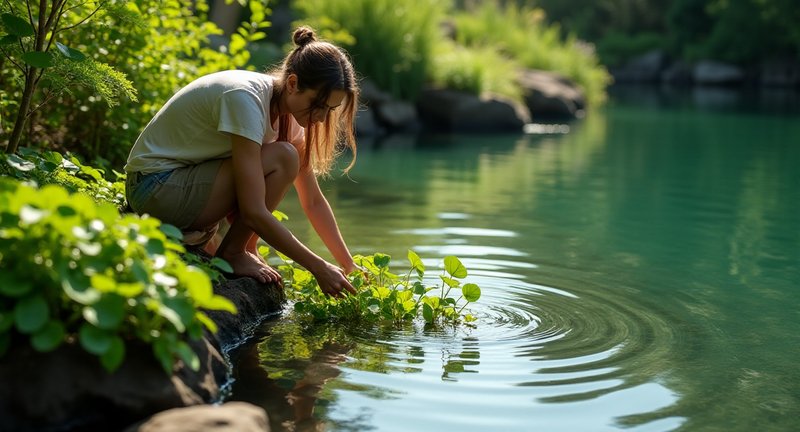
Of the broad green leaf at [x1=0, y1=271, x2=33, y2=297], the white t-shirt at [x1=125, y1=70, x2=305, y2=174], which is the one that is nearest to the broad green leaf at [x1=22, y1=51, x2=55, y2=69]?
the white t-shirt at [x1=125, y1=70, x2=305, y2=174]

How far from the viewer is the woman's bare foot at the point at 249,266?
13.2 feet

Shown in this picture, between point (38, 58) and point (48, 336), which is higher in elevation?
point (38, 58)

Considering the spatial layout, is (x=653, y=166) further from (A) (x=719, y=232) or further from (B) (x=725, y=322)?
(B) (x=725, y=322)

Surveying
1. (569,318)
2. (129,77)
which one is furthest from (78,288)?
(129,77)

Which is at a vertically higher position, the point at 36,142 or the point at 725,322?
the point at 36,142

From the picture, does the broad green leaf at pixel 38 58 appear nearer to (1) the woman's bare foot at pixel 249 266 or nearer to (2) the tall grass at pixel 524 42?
(1) the woman's bare foot at pixel 249 266

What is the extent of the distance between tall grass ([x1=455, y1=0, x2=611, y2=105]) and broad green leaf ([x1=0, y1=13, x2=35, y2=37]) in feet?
53.1

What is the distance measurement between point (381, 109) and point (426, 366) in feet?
37.8

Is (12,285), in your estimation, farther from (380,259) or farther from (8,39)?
(380,259)

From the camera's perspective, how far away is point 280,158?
3812mm

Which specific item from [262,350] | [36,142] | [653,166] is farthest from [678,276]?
[653,166]

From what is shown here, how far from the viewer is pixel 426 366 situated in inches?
139

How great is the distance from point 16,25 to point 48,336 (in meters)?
1.54

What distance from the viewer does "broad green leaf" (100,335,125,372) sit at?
2436 millimetres
